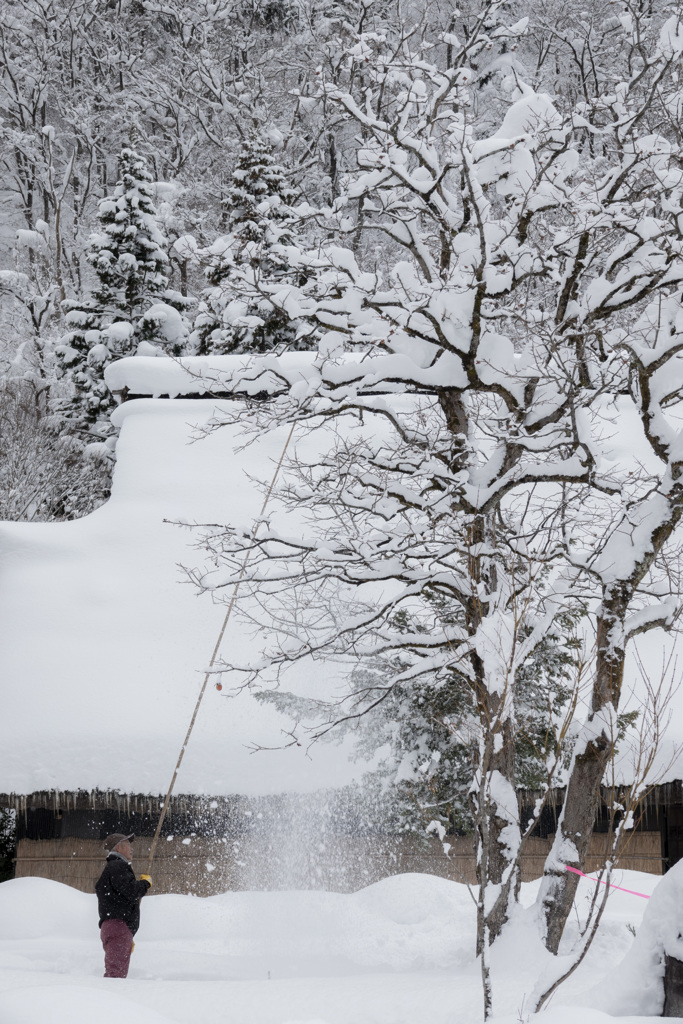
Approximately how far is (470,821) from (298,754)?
61.3 inches

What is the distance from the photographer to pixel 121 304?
1770 centimetres

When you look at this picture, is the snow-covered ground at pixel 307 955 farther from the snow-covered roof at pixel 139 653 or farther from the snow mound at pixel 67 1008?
the snow mound at pixel 67 1008

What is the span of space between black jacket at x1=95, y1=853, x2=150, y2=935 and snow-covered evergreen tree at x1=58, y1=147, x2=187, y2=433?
1199 cm

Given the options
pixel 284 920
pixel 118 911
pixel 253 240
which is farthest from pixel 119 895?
pixel 253 240

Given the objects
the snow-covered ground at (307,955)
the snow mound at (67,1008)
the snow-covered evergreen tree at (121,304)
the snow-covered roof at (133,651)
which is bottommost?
the snow-covered ground at (307,955)

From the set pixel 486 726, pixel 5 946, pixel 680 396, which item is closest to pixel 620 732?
pixel 486 726

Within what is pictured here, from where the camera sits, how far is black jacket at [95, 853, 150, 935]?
20.1 feet

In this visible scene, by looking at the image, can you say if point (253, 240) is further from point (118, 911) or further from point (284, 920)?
point (118, 911)

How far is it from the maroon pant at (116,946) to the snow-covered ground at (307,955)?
0.22 m

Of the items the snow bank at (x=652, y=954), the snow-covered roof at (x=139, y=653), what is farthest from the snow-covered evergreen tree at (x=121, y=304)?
the snow bank at (x=652, y=954)

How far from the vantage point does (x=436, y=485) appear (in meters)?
6.62

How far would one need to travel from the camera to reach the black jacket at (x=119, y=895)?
612 cm

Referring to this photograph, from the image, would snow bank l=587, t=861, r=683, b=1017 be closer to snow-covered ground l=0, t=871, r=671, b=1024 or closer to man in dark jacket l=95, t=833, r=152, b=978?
snow-covered ground l=0, t=871, r=671, b=1024

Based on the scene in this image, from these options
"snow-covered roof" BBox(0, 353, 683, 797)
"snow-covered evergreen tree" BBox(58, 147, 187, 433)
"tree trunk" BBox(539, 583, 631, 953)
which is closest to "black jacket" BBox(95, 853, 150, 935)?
"snow-covered roof" BBox(0, 353, 683, 797)
